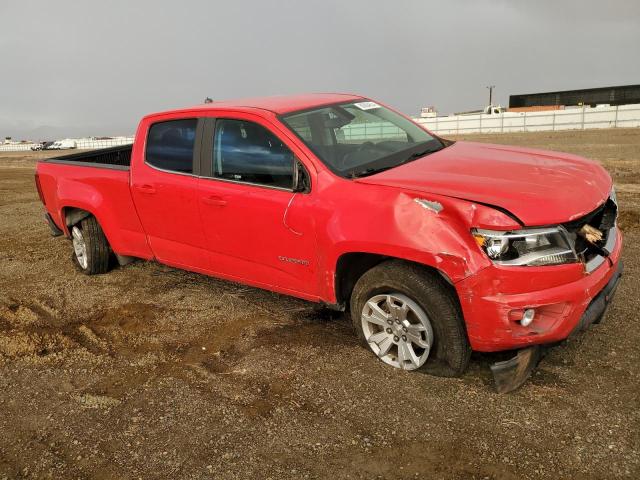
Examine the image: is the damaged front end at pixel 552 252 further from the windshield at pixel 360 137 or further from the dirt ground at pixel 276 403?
the windshield at pixel 360 137

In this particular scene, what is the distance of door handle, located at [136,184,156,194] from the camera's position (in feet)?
16.0

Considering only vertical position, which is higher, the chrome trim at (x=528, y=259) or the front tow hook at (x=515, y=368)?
the chrome trim at (x=528, y=259)

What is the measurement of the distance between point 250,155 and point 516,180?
1912mm

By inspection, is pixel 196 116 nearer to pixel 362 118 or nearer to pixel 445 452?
pixel 362 118

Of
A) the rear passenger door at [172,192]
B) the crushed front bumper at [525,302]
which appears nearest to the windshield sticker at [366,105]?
the rear passenger door at [172,192]

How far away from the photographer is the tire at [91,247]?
595cm

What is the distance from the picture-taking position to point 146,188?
4.94m

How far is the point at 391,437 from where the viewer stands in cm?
304

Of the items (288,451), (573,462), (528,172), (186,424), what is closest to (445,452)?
(573,462)

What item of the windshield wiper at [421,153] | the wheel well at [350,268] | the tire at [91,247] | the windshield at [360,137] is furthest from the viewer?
the tire at [91,247]

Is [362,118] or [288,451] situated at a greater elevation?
[362,118]

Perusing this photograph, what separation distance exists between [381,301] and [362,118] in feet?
5.90

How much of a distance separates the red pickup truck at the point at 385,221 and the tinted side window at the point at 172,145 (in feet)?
0.05

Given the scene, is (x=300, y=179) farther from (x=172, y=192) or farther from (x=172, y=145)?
(x=172, y=145)
